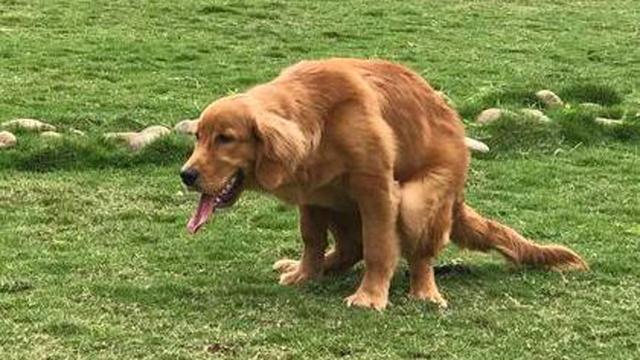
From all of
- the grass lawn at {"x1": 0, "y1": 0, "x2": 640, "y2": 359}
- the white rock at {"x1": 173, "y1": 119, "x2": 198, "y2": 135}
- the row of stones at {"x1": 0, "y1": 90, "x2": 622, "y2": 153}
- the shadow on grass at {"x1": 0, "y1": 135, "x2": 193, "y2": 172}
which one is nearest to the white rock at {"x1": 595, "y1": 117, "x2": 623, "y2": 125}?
the row of stones at {"x1": 0, "y1": 90, "x2": 622, "y2": 153}

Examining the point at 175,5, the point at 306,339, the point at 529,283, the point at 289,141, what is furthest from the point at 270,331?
the point at 175,5

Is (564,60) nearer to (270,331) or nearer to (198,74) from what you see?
(198,74)

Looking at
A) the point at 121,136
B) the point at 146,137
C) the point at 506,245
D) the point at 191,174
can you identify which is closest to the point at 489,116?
the point at 146,137

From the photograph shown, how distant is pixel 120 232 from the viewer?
924cm

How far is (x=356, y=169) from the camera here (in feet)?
24.0

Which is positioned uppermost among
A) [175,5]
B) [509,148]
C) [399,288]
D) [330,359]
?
[330,359]

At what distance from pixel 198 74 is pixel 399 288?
9.00 meters

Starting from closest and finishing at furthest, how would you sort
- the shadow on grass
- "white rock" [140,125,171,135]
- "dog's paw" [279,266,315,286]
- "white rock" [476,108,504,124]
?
"dog's paw" [279,266,315,286], the shadow on grass, "white rock" [140,125,171,135], "white rock" [476,108,504,124]

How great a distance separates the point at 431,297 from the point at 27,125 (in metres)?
6.23

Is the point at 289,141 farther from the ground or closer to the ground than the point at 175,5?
farther from the ground

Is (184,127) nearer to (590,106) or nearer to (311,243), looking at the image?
(311,243)

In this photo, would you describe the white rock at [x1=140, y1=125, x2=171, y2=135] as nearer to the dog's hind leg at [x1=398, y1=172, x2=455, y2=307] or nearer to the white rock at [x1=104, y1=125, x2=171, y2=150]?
the white rock at [x1=104, y1=125, x2=171, y2=150]

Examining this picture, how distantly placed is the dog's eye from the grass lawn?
1012 millimetres

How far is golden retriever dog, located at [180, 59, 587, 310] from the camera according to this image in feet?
23.1
